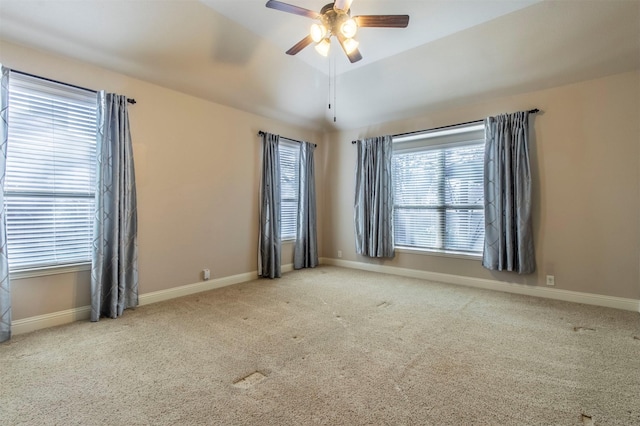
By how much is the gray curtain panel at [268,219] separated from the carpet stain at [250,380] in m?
2.67

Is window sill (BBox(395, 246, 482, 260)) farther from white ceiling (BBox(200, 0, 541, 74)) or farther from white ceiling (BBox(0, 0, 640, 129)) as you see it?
white ceiling (BBox(200, 0, 541, 74))

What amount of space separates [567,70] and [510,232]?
79.1 inches

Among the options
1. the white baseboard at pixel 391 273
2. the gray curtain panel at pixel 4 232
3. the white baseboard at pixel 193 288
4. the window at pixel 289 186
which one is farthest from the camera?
the window at pixel 289 186

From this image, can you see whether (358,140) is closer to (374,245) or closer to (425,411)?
(374,245)

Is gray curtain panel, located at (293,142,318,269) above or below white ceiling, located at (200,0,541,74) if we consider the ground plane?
below

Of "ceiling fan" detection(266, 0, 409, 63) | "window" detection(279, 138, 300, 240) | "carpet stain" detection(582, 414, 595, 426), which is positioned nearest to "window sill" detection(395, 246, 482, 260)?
"window" detection(279, 138, 300, 240)

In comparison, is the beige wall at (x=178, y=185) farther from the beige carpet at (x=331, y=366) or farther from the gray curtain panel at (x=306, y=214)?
the gray curtain panel at (x=306, y=214)

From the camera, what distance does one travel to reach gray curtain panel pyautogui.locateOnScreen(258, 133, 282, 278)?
4656mm

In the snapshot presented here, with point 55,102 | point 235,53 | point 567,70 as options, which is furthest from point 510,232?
point 55,102

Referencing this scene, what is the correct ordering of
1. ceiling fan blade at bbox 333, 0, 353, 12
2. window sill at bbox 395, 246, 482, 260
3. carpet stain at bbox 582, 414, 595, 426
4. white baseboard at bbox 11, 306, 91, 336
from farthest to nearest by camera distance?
window sill at bbox 395, 246, 482, 260, white baseboard at bbox 11, 306, 91, 336, ceiling fan blade at bbox 333, 0, 353, 12, carpet stain at bbox 582, 414, 595, 426

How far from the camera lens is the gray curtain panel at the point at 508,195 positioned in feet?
12.3

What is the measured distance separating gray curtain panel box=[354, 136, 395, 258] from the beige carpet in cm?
173

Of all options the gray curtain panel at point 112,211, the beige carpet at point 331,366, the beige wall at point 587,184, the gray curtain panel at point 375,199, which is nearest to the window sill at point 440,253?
the gray curtain panel at point 375,199

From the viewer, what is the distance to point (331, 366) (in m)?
2.08
